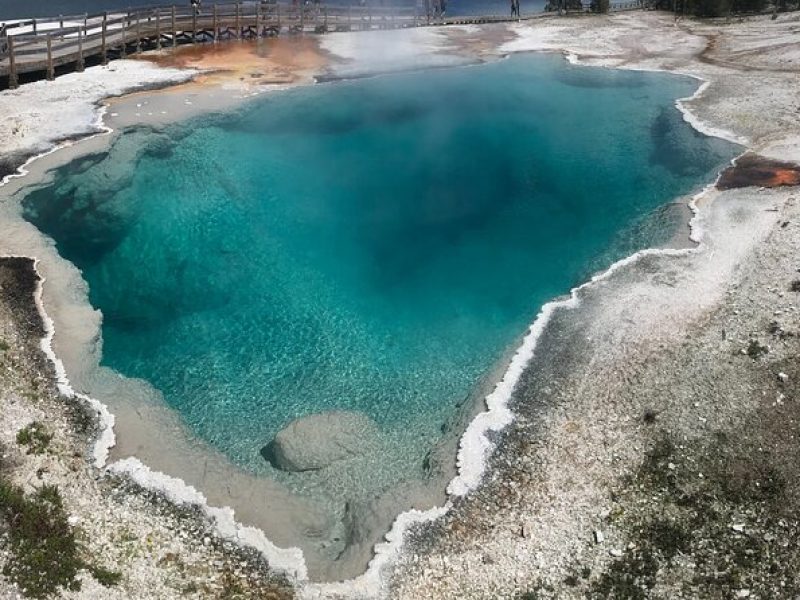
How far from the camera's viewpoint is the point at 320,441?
48.3 ft

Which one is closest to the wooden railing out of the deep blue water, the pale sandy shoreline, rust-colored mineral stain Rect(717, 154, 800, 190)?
the pale sandy shoreline

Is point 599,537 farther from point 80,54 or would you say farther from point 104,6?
point 104,6

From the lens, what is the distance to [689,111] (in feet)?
107

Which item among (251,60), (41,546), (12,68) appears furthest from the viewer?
(251,60)

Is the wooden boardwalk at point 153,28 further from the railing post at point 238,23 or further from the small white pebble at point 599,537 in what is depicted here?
the small white pebble at point 599,537

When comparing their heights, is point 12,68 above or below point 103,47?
below

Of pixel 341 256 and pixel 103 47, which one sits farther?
pixel 103 47

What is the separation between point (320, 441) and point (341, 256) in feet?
27.3

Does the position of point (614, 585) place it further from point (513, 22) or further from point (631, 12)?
point (631, 12)

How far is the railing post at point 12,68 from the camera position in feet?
99.8

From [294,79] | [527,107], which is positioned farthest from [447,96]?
[294,79]

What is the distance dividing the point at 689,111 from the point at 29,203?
27.2 metres

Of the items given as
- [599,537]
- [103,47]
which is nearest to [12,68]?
[103,47]

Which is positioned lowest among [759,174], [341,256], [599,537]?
[599,537]
